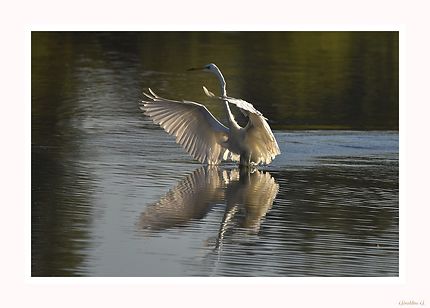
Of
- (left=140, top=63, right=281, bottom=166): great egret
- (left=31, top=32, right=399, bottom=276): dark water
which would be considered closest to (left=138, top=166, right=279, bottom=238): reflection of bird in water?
(left=31, top=32, right=399, bottom=276): dark water

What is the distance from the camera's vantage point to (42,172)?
1540 cm

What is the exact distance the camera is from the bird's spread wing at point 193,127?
16.2 metres

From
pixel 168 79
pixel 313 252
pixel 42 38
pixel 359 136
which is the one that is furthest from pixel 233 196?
pixel 42 38

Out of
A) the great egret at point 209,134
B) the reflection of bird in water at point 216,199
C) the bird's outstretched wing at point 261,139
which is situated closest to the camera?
the reflection of bird in water at point 216,199

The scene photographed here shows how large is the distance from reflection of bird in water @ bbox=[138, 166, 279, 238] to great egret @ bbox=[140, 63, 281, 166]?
0.24 metres

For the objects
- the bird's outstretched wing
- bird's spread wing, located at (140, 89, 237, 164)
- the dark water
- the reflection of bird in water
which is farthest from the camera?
bird's spread wing, located at (140, 89, 237, 164)

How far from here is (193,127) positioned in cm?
1642

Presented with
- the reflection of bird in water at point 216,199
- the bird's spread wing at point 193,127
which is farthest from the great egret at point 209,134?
the reflection of bird in water at point 216,199

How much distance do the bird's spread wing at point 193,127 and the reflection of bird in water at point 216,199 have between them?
0.88ft

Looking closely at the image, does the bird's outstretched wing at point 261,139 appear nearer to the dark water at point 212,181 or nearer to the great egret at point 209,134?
the great egret at point 209,134

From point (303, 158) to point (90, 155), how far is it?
3199mm

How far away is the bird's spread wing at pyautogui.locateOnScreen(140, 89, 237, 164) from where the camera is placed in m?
16.2

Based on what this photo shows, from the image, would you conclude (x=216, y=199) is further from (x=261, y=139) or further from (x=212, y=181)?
(x=261, y=139)

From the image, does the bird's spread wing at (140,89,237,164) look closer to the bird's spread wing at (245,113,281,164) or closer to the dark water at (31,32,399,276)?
the dark water at (31,32,399,276)
